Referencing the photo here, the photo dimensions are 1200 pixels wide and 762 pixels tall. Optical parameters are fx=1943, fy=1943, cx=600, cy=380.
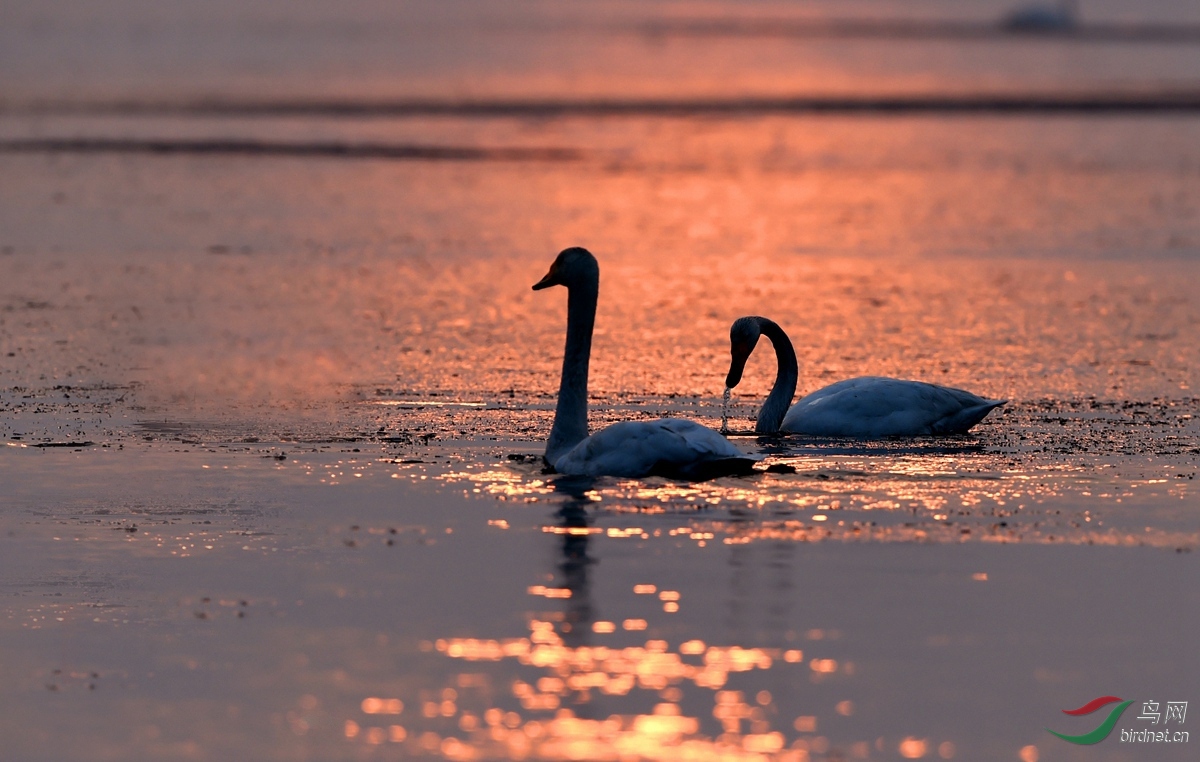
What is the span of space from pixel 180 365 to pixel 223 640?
22.8 ft

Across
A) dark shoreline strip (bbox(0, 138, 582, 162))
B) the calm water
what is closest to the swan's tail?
the calm water

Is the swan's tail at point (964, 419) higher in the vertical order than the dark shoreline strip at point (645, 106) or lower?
lower

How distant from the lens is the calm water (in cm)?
635

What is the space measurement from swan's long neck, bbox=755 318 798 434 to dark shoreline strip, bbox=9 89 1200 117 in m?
29.6

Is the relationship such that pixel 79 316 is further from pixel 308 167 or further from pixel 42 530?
pixel 308 167

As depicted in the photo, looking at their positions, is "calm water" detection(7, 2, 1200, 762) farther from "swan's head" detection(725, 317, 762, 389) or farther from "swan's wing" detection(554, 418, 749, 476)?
"swan's head" detection(725, 317, 762, 389)

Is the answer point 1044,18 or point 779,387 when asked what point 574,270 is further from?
point 1044,18

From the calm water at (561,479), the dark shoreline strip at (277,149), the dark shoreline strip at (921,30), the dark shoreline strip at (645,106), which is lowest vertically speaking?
the calm water at (561,479)

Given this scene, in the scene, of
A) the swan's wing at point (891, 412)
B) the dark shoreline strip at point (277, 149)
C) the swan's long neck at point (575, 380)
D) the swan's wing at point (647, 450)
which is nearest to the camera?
the swan's wing at point (647, 450)

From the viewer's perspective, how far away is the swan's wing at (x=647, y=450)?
9.74 meters

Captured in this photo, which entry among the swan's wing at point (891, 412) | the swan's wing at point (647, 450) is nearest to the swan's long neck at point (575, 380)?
the swan's wing at point (647, 450)

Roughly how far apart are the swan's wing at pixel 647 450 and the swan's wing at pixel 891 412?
1758 mm

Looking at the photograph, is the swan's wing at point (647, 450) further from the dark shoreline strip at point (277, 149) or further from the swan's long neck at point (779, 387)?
the dark shoreline strip at point (277, 149)

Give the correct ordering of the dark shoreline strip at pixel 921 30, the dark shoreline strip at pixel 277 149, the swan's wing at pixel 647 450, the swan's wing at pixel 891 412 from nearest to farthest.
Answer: the swan's wing at pixel 647 450 → the swan's wing at pixel 891 412 → the dark shoreline strip at pixel 277 149 → the dark shoreline strip at pixel 921 30
